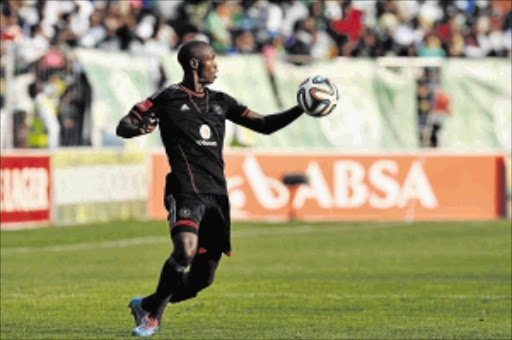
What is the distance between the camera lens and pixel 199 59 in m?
9.73

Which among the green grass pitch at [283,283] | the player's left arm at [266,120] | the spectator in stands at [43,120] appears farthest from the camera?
the spectator in stands at [43,120]

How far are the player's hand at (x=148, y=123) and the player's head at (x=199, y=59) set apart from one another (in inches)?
18.1

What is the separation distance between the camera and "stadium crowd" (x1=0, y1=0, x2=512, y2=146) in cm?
2339

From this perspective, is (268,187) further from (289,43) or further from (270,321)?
(270,321)

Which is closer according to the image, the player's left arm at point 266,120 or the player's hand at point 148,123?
the player's hand at point 148,123

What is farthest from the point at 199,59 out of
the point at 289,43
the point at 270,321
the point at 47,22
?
the point at 289,43

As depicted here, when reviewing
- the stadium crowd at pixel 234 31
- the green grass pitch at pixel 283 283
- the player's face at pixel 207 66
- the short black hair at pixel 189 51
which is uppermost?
the stadium crowd at pixel 234 31

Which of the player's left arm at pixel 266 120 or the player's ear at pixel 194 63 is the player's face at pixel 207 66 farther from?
the player's left arm at pixel 266 120

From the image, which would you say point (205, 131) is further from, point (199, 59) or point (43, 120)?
point (43, 120)

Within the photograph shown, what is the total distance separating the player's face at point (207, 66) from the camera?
31.9 ft

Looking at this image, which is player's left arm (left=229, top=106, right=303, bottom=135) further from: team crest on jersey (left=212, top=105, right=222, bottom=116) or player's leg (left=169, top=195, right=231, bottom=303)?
player's leg (left=169, top=195, right=231, bottom=303)

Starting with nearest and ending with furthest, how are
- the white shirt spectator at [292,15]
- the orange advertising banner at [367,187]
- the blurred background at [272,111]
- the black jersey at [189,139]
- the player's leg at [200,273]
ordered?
the black jersey at [189,139] → the player's leg at [200,273] → the blurred background at [272,111] → the orange advertising banner at [367,187] → the white shirt spectator at [292,15]

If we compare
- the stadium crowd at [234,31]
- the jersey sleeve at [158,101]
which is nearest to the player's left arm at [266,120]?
the jersey sleeve at [158,101]

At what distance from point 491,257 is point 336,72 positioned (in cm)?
912
